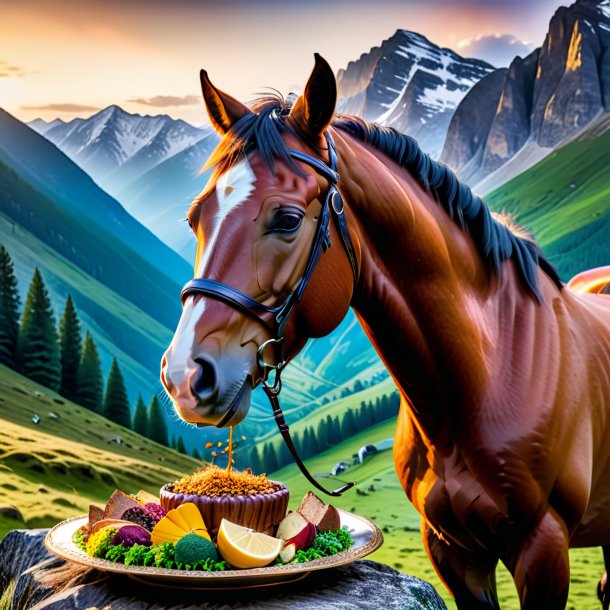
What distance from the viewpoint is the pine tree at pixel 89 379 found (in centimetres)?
816

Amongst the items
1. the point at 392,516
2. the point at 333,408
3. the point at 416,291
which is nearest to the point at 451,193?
the point at 416,291

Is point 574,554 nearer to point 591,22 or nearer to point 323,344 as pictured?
point 323,344

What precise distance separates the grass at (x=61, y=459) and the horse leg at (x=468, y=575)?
4179 millimetres

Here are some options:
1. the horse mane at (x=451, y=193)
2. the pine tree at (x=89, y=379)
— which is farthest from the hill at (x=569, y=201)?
the horse mane at (x=451, y=193)

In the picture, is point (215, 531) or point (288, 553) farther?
point (215, 531)

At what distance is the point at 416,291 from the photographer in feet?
8.60

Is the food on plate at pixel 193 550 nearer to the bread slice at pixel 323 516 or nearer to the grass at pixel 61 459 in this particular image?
the bread slice at pixel 323 516

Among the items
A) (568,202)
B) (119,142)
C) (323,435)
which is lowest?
(323,435)

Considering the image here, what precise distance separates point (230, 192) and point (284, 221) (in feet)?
0.61

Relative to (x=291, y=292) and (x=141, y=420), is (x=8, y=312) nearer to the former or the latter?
(x=141, y=420)

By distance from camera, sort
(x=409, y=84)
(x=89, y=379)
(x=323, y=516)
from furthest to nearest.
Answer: (x=409, y=84), (x=89, y=379), (x=323, y=516)

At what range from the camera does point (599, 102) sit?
35.4 ft

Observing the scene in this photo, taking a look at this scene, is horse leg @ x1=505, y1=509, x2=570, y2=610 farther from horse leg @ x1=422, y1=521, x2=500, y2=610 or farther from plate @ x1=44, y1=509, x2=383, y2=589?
plate @ x1=44, y1=509, x2=383, y2=589

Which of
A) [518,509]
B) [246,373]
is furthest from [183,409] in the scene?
[518,509]
